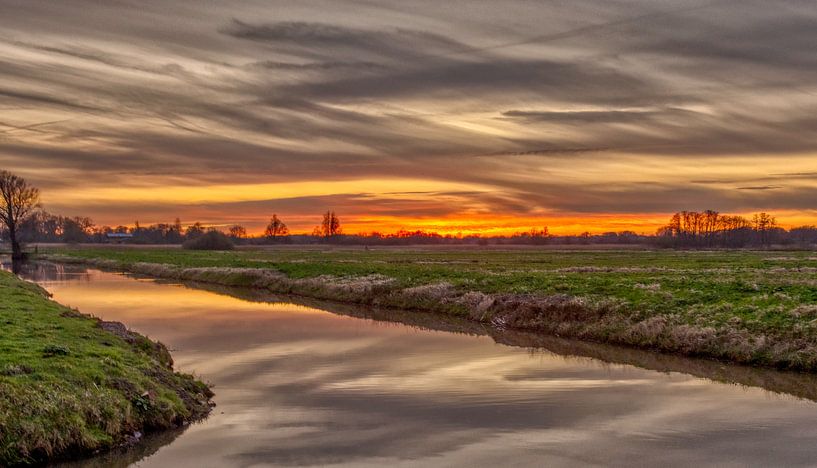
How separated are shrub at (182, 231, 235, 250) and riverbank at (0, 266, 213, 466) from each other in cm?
15792

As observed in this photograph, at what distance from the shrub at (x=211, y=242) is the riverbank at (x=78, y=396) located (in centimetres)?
15792

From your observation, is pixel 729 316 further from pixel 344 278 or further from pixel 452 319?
pixel 344 278

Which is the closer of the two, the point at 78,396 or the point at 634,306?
the point at 78,396

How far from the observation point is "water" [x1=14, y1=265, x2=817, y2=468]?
47.3 feet

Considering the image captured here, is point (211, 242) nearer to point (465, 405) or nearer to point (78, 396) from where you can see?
point (465, 405)

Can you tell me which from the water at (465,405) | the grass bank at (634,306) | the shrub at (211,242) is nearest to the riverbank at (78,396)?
the water at (465,405)

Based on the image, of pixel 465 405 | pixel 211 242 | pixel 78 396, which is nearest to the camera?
pixel 78 396

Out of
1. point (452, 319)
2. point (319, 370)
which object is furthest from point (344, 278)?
point (319, 370)

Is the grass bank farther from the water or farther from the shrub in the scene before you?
the shrub

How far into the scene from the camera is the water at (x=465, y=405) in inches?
567

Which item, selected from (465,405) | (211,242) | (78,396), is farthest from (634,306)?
(211,242)

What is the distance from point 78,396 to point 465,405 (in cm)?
979

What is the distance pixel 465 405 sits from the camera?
61.6 ft

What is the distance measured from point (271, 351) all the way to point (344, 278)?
2826cm
